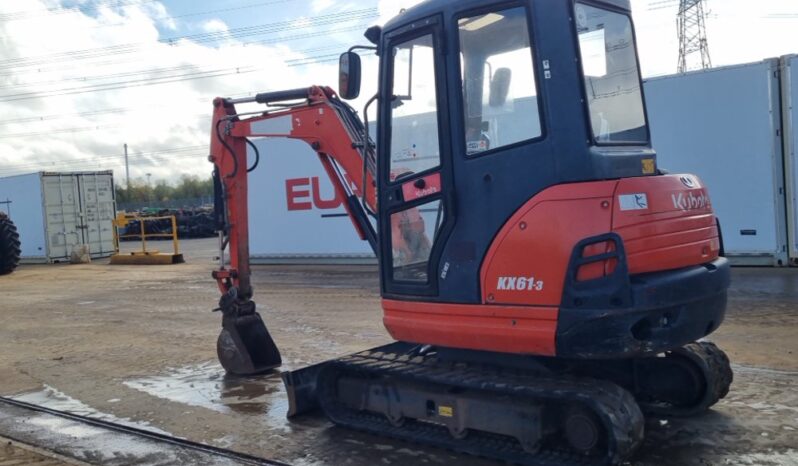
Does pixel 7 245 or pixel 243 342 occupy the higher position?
pixel 7 245

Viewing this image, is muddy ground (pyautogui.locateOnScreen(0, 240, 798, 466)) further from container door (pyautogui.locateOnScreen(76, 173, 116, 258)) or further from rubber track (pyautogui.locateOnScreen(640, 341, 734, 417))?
container door (pyautogui.locateOnScreen(76, 173, 116, 258))

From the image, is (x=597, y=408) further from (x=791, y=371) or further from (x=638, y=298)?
(x=791, y=371)

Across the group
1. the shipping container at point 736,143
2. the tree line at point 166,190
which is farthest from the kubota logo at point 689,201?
the tree line at point 166,190

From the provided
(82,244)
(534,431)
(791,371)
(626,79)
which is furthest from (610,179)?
(82,244)

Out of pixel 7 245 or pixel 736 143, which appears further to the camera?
pixel 7 245

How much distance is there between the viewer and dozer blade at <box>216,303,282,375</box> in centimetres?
770

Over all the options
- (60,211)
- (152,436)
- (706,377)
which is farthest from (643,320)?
(60,211)

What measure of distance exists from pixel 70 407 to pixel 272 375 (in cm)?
188

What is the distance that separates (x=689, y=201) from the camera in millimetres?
4855

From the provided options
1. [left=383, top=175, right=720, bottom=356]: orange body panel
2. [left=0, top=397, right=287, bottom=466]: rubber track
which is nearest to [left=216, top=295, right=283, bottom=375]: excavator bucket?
[left=0, top=397, right=287, bottom=466]: rubber track

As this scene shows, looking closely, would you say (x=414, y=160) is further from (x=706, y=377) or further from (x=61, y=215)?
(x=61, y=215)

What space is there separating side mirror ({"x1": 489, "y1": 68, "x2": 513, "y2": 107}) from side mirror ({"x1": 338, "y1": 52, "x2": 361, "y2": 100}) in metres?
1.13

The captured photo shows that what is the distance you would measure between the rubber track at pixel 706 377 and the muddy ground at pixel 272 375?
0.12m

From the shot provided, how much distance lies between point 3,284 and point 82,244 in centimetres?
686
